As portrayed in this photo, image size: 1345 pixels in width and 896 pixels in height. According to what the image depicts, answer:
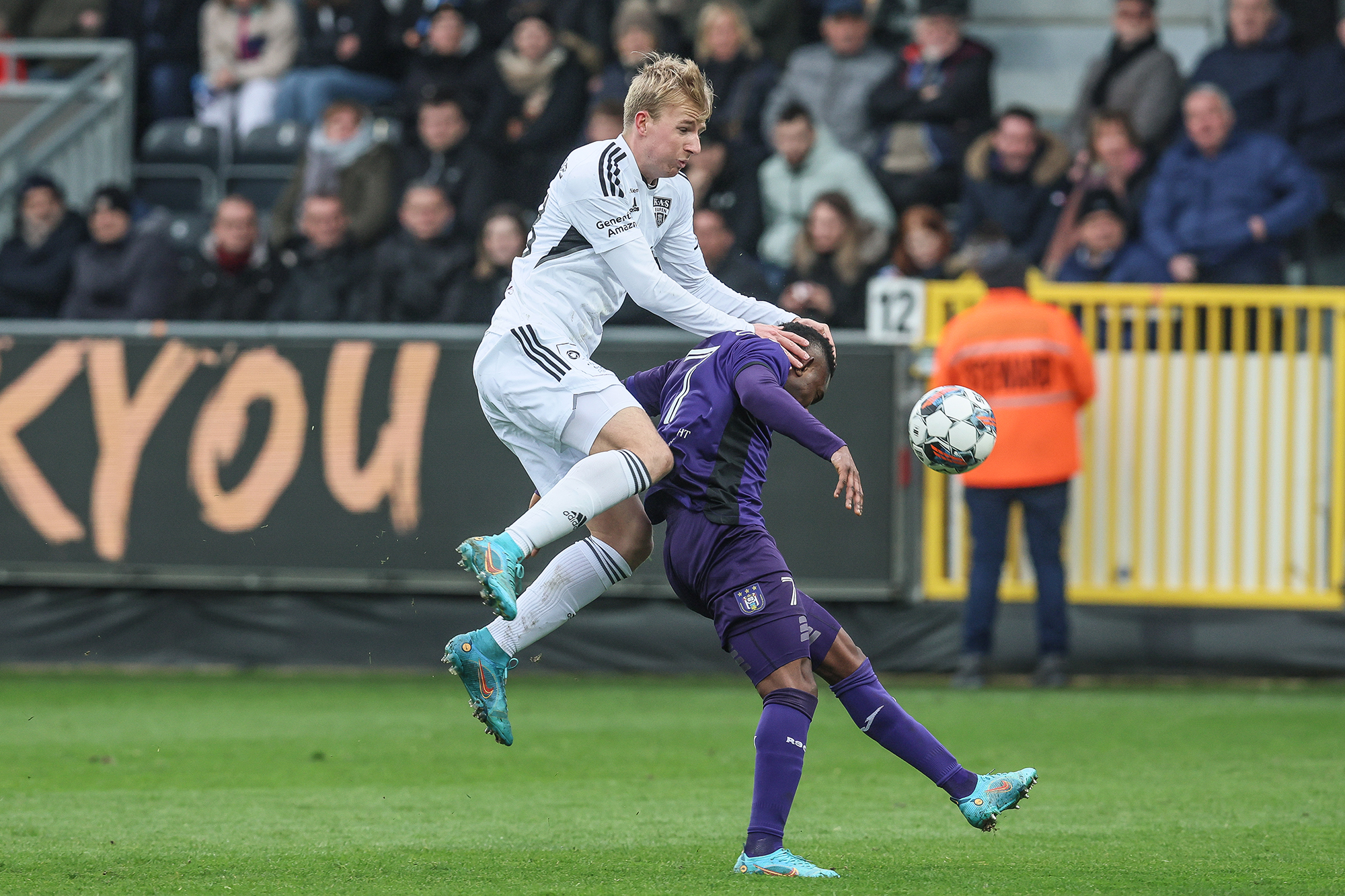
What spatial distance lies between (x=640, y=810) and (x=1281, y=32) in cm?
Answer: 799

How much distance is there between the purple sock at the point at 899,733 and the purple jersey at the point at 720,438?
560 mm

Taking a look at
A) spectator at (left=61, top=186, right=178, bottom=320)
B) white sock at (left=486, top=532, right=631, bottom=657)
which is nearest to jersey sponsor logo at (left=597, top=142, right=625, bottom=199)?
white sock at (left=486, top=532, right=631, bottom=657)

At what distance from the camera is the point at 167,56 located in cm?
1470

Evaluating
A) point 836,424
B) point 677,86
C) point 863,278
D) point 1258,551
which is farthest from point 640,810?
point 863,278

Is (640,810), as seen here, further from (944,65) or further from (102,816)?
(944,65)

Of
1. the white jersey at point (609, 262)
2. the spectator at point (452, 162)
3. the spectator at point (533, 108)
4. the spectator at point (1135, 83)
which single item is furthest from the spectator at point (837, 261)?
the white jersey at point (609, 262)

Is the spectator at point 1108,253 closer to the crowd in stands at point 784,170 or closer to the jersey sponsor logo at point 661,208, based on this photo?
the crowd in stands at point 784,170

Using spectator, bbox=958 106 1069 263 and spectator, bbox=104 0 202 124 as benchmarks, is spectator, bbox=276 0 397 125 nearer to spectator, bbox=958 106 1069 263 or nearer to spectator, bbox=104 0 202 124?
spectator, bbox=104 0 202 124

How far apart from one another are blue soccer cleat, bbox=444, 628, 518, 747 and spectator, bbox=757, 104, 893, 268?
268 inches

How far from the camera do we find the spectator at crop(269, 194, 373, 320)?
11.2m

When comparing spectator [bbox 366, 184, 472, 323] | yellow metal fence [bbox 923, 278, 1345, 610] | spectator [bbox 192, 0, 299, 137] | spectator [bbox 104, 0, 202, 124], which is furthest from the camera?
spectator [bbox 104, 0, 202, 124]

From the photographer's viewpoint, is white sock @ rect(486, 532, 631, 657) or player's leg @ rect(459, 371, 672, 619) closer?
player's leg @ rect(459, 371, 672, 619)

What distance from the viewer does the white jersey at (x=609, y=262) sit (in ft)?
Result: 17.3

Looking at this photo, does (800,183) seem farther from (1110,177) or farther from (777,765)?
(777,765)
